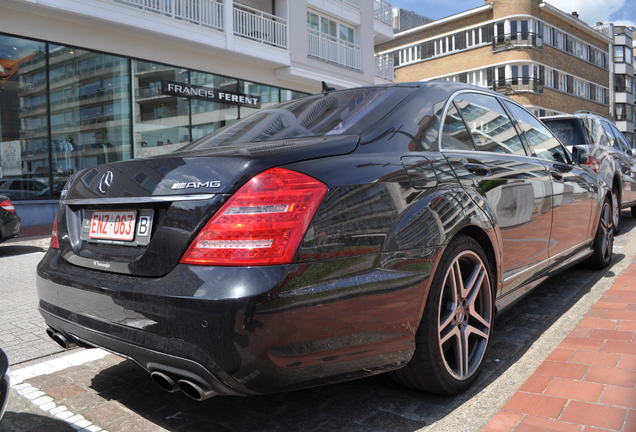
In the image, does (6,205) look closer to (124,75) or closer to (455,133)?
(124,75)

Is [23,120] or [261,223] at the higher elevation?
[23,120]

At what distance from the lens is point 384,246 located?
206 cm

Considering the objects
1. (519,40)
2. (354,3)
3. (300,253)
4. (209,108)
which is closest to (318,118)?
(300,253)

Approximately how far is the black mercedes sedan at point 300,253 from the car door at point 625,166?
554cm

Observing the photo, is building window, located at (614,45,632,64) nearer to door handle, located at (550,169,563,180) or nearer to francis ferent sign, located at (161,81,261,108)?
francis ferent sign, located at (161,81,261,108)

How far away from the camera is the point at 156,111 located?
14758mm

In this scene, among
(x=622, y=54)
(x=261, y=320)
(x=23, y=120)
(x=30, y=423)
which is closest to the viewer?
(x=261, y=320)

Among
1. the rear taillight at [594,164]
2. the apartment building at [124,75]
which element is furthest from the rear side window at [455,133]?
the apartment building at [124,75]

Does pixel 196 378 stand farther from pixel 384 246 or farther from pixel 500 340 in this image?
pixel 500 340

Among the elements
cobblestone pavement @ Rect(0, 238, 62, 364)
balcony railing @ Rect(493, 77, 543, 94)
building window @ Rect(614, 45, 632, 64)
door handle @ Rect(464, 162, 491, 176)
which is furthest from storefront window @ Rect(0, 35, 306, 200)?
building window @ Rect(614, 45, 632, 64)

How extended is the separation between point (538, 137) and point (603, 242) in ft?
5.81

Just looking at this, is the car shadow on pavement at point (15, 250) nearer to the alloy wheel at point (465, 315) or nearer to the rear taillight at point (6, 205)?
the rear taillight at point (6, 205)

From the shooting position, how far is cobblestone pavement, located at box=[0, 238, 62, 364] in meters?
3.41

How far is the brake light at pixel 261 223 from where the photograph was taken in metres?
1.80
